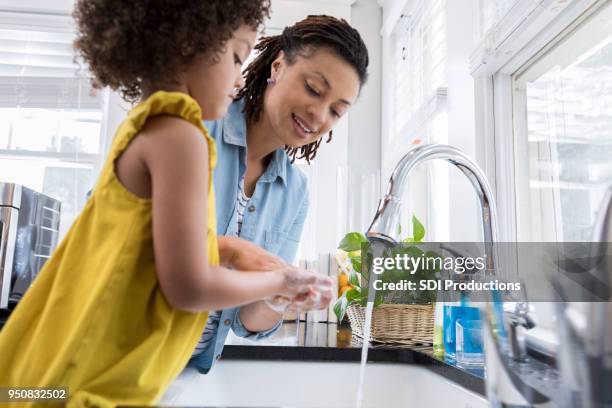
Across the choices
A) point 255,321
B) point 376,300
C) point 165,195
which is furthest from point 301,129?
point 376,300

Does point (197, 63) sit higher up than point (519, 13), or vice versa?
point (519, 13)

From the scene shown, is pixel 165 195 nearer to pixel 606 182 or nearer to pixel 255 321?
pixel 255 321

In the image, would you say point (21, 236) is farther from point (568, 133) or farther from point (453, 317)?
point (568, 133)

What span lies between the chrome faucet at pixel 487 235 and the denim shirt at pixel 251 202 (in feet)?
1.29

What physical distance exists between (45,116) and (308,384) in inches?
85.9

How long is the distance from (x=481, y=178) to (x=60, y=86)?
2.56 m

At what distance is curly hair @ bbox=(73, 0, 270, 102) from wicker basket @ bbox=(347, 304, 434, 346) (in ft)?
3.91

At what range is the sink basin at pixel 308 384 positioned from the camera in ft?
4.63

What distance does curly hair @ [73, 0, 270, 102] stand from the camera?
536 millimetres

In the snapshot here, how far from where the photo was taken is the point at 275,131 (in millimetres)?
1111

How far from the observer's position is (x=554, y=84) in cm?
135

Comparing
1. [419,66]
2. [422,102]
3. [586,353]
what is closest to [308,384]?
[586,353]

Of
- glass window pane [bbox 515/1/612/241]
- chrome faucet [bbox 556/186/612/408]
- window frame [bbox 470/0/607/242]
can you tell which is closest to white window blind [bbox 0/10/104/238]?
window frame [bbox 470/0/607/242]

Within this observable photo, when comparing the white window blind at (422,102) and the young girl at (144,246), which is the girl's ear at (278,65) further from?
the white window blind at (422,102)
